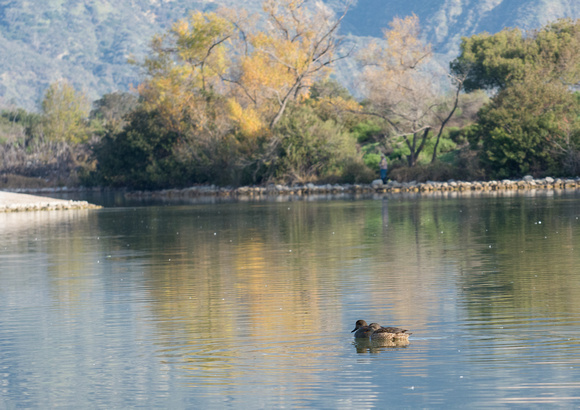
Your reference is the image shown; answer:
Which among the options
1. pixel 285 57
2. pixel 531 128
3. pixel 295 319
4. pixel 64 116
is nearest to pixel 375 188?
pixel 531 128

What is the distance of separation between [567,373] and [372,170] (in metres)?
48.1

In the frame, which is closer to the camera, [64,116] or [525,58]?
[525,58]

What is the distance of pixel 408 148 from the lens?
61.4 meters

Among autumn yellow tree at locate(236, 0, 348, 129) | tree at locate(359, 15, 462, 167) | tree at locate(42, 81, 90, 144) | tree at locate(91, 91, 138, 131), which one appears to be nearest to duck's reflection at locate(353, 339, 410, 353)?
tree at locate(359, 15, 462, 167)

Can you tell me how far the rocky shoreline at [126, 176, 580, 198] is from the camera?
4991cm

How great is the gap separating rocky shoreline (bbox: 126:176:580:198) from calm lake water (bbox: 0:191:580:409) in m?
24.7

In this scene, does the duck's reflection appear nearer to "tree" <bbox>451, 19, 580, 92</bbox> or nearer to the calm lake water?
the calm lake water

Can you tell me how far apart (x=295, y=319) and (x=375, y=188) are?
4241 cm

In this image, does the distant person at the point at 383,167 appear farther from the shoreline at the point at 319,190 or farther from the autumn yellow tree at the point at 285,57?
the autumn yellow tree at the point at 285,57

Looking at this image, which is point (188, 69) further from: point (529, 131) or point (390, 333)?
point (390, 333)

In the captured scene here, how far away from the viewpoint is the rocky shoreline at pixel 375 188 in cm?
4991

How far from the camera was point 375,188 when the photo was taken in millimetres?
54406

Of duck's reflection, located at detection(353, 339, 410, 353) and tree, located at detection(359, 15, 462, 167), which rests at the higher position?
tree, located at detection(359, 15, 462, 167)

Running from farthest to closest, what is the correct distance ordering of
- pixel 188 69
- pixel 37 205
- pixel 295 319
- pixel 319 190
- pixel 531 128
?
pixel 188 69 < pixel 319 190 < pixel 531 128 < pixel 37 205 < pixel 295 319
